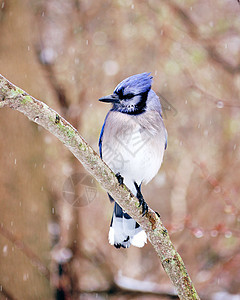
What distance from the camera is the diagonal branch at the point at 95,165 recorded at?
1.39 metres

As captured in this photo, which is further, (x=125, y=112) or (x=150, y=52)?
(x=150, y=52)

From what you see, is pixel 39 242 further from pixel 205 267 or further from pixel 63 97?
pixel 205 267

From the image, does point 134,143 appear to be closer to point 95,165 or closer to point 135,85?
point 135,85

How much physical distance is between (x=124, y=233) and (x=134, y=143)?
2.01 feet

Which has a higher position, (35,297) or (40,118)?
(40,118)

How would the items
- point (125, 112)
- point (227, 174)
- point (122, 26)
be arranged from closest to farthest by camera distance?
point (125, 112) → point (227, 174) → point (122, 26)

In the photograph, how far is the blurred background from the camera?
3.21 m

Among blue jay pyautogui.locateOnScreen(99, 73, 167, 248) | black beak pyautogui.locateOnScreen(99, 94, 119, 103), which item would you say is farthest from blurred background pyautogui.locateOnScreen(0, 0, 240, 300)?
black beak pyautogui.locateOnScreen(99, 94, 119, 103)

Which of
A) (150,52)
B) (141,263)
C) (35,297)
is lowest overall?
(141,263)

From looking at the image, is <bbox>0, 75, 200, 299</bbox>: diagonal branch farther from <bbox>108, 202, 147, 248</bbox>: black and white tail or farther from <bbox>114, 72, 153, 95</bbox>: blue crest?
<bbox>114, 72, 153, 95</bbox>: blue crest

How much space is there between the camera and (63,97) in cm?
389

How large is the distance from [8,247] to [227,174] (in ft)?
8.15

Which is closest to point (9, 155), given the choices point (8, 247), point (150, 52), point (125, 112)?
point (8, 247)

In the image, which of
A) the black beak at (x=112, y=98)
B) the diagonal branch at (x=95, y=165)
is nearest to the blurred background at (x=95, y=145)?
the black beak at (x=112, y=98)
